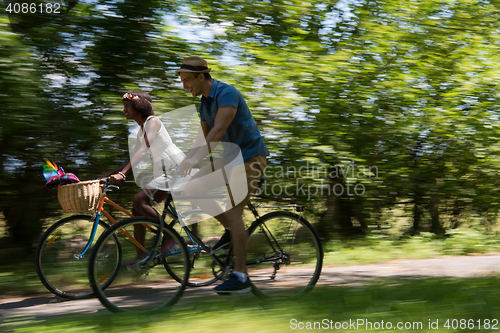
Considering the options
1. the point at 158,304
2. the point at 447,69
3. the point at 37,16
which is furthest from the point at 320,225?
the point at 37,16

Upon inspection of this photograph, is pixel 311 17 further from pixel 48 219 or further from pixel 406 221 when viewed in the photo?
pixel 48 219

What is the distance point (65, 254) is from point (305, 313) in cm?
231

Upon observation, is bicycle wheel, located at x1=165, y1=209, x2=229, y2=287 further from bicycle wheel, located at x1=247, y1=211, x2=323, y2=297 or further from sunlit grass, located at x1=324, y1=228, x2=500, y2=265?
sunlit grass, located at x1=324, y1=228, x2=500, y2=265

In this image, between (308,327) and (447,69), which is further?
(447,69)

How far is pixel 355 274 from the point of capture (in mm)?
4742

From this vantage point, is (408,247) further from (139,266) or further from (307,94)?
(139,266)

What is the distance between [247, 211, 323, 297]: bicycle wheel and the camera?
3.79 m

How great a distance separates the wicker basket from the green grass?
84 centimetres

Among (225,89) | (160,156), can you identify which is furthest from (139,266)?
(225,89)

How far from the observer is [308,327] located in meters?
2.88

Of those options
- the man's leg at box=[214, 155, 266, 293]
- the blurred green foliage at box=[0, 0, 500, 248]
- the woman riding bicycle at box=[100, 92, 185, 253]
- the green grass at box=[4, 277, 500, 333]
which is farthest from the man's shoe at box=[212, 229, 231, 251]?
the blurred green foliage at box=[0, 0, 500, 248]

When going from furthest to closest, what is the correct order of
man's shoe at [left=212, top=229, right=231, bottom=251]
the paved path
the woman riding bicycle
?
the woman riding bicycle < man's shoe at [left=212, top=229, right=231, bottom=251] < the paved path

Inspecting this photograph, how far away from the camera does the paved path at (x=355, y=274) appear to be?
3584 millimetres

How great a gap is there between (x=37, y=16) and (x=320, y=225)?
4.57m
